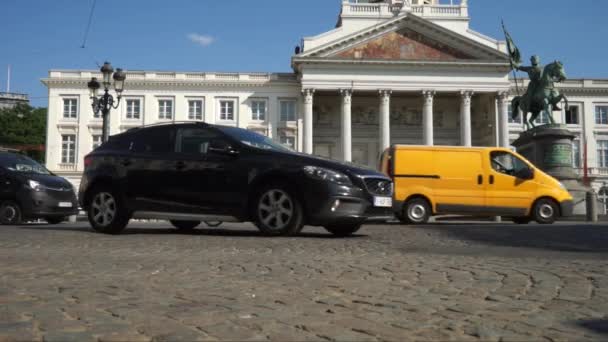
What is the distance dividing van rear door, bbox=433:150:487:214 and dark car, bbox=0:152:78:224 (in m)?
9.94

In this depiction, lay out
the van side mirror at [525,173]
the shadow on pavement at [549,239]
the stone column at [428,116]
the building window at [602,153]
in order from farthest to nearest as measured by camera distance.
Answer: the building window at [602,153], the stone column at [428,116], the van side mirror at [525,173], the shadow on pavement at [549,239]

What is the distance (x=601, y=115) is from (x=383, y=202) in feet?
171

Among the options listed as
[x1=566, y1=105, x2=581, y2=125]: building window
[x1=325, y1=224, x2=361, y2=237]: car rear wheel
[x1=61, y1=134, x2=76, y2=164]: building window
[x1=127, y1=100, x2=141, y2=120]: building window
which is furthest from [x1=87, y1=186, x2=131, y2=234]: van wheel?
[x1=566, y1=105, x2=581, y2=125]: building window

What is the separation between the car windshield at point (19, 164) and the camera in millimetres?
13883

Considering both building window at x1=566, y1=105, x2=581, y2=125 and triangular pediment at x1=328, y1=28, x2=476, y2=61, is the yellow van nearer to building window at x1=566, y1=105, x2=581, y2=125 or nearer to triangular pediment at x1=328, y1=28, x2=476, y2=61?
triangular pediment at x1=328, y1=28, x2=476, y2=61

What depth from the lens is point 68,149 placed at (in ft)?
168

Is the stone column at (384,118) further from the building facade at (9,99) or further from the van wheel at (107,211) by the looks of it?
the building facade at (9,99)

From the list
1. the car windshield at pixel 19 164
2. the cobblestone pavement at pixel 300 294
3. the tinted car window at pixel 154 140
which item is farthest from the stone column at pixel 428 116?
the cobblestone pavement at pixel 300 294

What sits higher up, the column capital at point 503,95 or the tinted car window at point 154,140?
the column capital at point 503,95

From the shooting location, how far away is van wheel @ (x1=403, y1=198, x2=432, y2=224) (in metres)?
15.1

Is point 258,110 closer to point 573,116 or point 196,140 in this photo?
point 573,116

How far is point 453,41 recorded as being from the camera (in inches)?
1896

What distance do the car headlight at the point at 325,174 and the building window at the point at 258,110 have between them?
4362 cm

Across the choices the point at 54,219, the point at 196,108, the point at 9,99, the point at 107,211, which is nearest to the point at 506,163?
the point at 107,211
